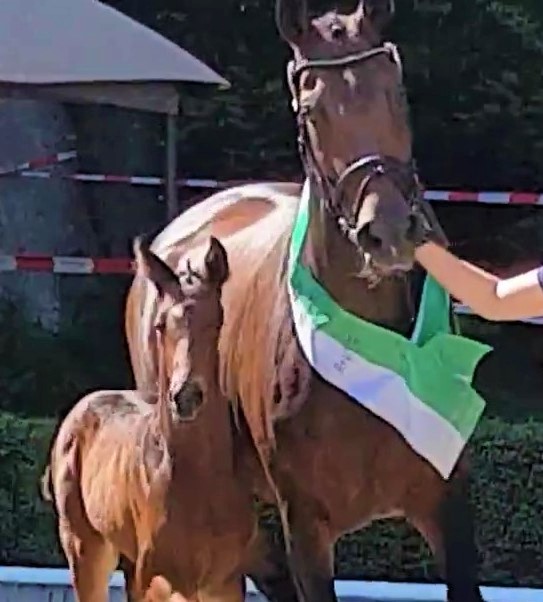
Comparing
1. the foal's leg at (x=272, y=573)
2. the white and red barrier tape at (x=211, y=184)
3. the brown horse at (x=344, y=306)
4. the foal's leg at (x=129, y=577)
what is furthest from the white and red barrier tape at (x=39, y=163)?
the brown horse at (x=344, y=306)

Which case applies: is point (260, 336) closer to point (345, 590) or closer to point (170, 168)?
point (345, 590)

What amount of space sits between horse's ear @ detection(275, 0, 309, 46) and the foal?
49 centimetres

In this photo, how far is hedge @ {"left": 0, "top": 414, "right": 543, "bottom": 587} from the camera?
6.62 meters

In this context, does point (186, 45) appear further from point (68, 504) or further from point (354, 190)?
point (354, 190)

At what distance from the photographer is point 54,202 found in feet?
34.9

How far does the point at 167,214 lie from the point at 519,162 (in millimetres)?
2329

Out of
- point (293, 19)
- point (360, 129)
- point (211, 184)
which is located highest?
point (293, 19)

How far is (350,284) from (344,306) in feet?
0.16

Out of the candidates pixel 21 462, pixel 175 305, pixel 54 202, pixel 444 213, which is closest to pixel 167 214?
pixel 54 202

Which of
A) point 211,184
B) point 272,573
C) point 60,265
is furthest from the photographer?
point 211,184

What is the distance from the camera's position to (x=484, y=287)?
12.3ft

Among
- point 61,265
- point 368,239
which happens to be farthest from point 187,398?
point 61,265

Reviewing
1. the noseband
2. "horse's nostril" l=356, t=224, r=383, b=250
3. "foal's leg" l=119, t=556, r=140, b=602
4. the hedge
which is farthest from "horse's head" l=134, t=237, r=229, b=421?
the hedge

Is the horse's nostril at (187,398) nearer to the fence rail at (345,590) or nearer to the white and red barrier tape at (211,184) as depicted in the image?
the fence rail at (345,590)
